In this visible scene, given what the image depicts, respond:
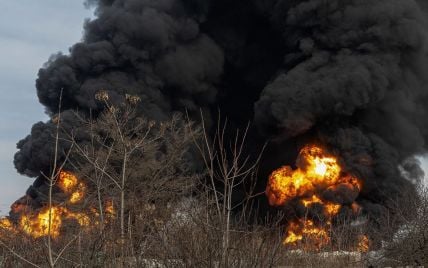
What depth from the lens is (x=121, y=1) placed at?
4153 cm

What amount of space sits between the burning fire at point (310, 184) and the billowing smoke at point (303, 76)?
866mm

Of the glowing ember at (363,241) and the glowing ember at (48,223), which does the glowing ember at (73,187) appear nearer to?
the glowing ember at (48,223)

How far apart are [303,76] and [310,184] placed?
255 inches

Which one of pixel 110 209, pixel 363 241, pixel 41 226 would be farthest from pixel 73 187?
pixel 41 226

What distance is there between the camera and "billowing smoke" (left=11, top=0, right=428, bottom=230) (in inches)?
1335

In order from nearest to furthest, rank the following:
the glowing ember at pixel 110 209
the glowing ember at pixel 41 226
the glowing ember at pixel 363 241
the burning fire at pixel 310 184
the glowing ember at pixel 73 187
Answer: the glowing ember at pixel 41 226 → the glowing ember at pixel 110 209 → the glowing ember at pixel 363 241 → the glowing ember at pixel 73 187 → the burning fire at pixel 310 184

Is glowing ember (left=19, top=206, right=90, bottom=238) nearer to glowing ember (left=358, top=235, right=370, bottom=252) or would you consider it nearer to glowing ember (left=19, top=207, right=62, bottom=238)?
glowing ember (left=19, top=207, right=62, bottom=238)

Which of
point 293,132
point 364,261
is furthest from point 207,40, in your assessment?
point 364,261

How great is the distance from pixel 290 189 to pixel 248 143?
451 inches

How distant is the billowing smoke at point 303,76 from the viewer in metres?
33.9

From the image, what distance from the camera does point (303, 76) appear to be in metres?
35.1

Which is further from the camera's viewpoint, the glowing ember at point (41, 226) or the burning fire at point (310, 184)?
the burning fire at point (310, 184)

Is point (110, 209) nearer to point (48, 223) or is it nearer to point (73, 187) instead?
point (73, 187)

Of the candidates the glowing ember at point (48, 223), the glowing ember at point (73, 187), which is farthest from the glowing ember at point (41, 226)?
the glowing ember at point (73, 187)
